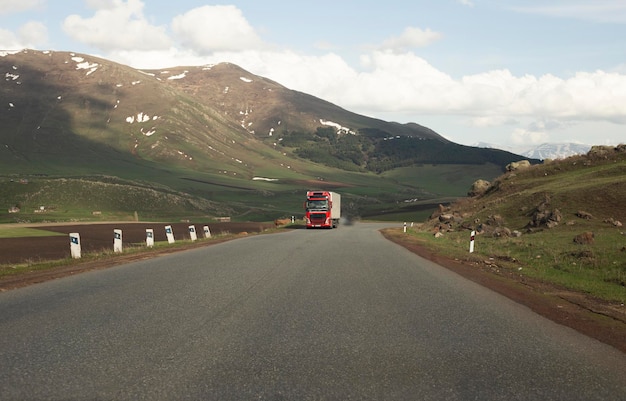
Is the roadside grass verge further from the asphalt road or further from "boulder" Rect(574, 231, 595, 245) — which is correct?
the asphalt road

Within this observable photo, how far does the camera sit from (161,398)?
6.12 meters

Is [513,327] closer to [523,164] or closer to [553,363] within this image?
[553,363]

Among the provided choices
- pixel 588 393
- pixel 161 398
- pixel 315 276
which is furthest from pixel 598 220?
pixel 161 398

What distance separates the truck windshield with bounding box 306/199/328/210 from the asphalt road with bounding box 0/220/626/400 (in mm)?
45926

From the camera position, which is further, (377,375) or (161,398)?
(377,375)

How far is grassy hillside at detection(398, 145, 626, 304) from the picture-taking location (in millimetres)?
20000

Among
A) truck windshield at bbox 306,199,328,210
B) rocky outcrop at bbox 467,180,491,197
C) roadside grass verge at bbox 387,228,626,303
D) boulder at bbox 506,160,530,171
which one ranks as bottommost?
roadside grass verge at bbox 387,228,626,303

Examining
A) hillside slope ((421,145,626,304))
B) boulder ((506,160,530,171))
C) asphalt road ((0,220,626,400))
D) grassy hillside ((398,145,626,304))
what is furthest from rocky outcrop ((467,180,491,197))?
asphalt road ((0,220,626,400))

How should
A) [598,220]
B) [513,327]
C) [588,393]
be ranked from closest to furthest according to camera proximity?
[588,393] < [513,327] < [598,220]

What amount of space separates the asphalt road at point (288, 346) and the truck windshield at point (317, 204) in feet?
151

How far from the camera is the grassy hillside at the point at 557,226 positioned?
20.0 m

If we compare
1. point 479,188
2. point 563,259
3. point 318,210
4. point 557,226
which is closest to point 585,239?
point 563,259

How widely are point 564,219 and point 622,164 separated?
15.1m

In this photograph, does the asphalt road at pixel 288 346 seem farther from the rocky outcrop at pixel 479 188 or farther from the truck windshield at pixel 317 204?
the rocky outcrop at pixel 479 188
